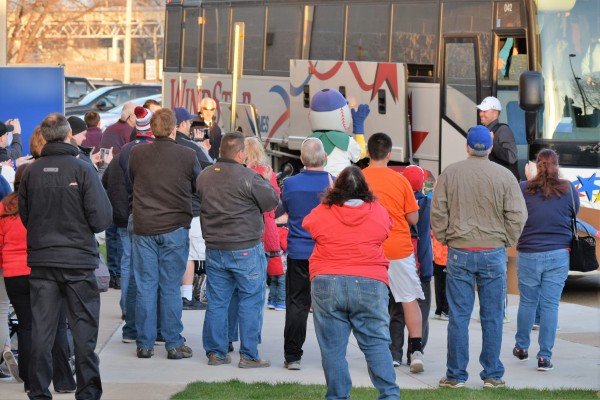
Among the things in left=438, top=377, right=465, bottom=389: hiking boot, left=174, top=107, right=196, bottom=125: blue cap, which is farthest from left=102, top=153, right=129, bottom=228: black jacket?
left=438, top=377, right=465, bottom=389: hiking boot

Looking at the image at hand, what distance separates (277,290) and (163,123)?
11.5 ft

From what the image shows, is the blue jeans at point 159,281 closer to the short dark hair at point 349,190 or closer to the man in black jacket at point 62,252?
the man in black jacket at point 62,252

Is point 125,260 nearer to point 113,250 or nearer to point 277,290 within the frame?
point 277,290

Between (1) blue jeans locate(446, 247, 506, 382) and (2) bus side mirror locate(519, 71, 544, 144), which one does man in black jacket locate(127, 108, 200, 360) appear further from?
(2) bus side mirror locate(519, 71, 544, 144)

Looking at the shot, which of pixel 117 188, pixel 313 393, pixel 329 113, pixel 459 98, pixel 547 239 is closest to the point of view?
pixel 313 393

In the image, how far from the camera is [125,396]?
8641mm

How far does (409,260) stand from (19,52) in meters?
33.9

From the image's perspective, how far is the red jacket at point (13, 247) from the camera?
26.8 ft

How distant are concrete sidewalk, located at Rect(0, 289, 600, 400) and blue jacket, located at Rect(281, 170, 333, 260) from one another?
946 mm

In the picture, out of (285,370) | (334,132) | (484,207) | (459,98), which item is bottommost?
(285,370)

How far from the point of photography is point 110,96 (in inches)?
1431

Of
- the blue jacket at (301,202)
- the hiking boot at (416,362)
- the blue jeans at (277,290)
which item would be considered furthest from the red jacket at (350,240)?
the blue jeans at (277,290)

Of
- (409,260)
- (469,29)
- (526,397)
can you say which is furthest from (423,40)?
(526,397)

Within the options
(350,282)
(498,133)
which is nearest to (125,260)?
(350,282)
